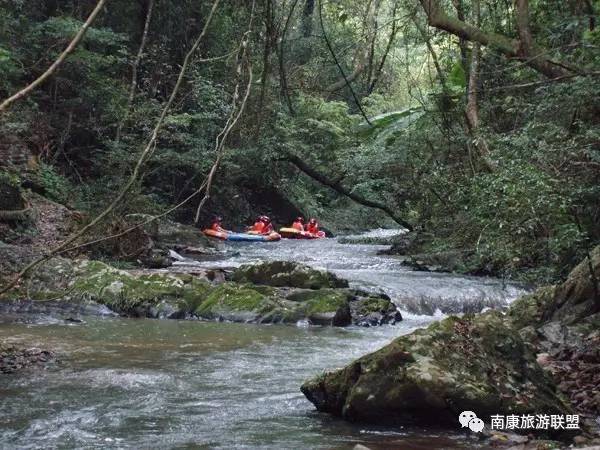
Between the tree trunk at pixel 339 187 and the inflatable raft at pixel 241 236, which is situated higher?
the tree trunk at pixel 339 187

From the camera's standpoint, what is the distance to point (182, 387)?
6.66 m

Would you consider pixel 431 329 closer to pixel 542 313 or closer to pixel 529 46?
pixel 542 313

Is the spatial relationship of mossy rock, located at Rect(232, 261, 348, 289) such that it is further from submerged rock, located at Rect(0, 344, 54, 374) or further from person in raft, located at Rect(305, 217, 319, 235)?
person in raft, located at Rect(305, 217, 319, 235)

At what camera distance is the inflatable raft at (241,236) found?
22.0 m

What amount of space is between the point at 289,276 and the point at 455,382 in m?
7.94

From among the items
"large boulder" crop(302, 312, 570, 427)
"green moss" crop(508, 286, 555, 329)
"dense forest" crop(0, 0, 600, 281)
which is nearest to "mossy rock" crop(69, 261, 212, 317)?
"dense forest" crop(0, 0, 600, 281)

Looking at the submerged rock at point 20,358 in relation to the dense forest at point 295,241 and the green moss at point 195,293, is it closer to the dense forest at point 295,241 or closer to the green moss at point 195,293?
the dense forest at point 295,241

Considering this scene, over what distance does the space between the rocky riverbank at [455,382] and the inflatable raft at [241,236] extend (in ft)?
53.6

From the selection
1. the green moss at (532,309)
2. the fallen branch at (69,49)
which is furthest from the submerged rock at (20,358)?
the green moss at (532,309)

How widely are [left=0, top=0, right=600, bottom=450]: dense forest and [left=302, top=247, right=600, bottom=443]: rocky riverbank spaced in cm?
2

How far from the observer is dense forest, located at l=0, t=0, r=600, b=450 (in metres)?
5.12

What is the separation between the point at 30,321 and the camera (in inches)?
407

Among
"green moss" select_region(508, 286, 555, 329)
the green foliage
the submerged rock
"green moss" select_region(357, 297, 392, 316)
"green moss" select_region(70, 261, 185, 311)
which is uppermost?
the green foliage

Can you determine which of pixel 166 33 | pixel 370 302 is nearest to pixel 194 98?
pixel 166 33
